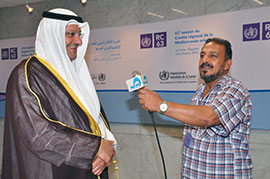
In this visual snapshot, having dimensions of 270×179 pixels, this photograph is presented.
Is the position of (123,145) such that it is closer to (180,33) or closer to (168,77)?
(168,77)

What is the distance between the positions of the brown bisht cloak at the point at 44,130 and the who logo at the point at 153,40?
2.44 m

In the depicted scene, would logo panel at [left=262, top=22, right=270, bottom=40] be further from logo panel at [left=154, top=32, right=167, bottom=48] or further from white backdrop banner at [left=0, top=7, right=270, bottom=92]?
logo panel at [left=154, top=32, right=167, bottom=48]

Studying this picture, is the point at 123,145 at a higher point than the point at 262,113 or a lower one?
lower

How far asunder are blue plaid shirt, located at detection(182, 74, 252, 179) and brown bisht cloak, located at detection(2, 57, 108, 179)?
0.77m

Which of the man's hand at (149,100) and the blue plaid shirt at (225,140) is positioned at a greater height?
the man's hand at (149,100)

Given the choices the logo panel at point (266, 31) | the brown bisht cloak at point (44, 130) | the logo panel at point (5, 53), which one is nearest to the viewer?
the brown bisht cloak at point (44, 130)

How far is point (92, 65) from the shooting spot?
15.3 ft

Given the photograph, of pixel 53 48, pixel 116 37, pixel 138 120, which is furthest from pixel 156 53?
pixel 53 48

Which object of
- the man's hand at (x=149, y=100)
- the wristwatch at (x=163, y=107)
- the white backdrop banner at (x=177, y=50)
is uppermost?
the white backdrop banner at (x=177, y=50)

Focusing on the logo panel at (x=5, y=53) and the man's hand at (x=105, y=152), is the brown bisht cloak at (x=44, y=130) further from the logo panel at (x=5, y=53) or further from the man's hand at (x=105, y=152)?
the logo panel at (x=5, y=53)

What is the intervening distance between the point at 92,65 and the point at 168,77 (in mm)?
1364

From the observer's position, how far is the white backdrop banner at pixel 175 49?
Answer: 11.0 feet

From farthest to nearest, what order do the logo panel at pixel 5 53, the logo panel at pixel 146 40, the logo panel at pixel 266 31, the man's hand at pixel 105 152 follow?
the logo panel at pixel 5 53 < the logo panel at pixel 146 40 < the logo panel at pixel 266 31 < the man's hand at pixel 105 152

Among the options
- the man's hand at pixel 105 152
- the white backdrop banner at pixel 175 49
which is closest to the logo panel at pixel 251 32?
the white backdrop banner at pixel 175 49
